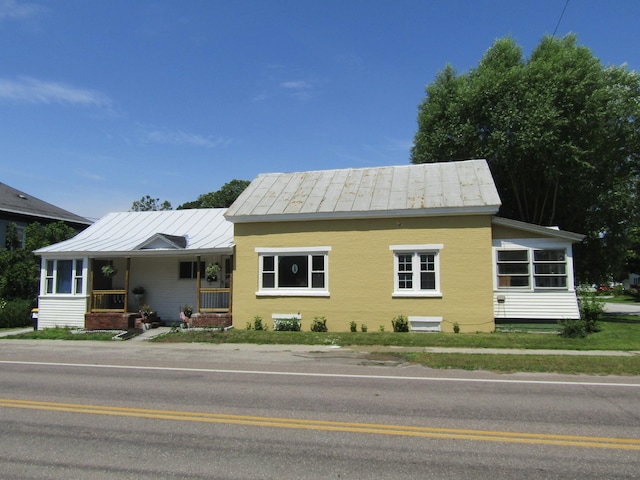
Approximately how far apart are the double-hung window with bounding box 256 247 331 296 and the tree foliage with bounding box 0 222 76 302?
43.9 feet

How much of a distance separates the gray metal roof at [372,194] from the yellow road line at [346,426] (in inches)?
464

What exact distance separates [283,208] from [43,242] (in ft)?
46.9

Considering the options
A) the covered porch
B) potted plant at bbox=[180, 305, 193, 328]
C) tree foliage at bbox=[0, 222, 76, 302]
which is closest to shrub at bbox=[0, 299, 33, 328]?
tree foliage at bbox=[0, 222, 76, 302]

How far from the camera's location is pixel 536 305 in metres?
16.8

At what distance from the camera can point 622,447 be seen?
5355 millimetres

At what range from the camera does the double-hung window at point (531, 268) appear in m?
16.9

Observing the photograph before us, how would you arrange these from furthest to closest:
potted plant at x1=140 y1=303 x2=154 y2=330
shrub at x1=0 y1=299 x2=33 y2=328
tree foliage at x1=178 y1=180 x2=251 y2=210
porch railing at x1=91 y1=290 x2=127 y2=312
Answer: tree foliage at x1=178 y1=180 x2=251 y2=210
shrub at x1=0 y1=299 x2=33 y2=328
porch railing at x1=91 y1=290 x2=127 y2=312
potted plant at x1=140 y1=303 x2=154 y2=330

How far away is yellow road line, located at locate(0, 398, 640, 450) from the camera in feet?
18.3

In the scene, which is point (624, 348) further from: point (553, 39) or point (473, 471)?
point (553, 39)

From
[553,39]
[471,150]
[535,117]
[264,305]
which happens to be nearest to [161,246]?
[264,305]

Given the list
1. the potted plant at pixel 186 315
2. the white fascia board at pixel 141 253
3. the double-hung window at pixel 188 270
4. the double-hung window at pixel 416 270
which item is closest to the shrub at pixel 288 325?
the white fascia board at pixel 141 253

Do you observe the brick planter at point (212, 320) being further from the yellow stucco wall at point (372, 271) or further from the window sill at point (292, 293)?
the window sill at point (292, 293)

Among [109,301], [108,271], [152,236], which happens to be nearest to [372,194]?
[152,236]

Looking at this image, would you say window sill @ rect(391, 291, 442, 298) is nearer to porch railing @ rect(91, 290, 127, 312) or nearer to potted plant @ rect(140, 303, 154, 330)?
potted plant @ rect(140, 303, 154, 330)
